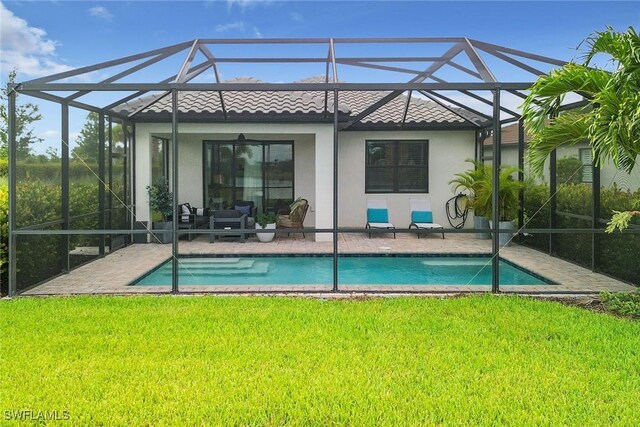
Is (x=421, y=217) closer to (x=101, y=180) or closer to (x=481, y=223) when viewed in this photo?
(x=481, y=223)

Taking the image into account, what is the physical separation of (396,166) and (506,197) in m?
3.59

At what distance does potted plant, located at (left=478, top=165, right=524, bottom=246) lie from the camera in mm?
11938

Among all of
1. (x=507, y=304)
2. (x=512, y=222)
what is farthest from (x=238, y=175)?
(x=507, y=304)

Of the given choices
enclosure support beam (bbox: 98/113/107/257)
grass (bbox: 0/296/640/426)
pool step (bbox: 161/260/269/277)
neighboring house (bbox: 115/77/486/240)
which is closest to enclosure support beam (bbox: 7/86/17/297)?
grass (bbox: 0/296/640/426)

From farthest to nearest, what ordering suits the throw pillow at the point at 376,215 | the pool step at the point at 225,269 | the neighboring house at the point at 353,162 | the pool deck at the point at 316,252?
the neighboring house at the point at 353,162
the throw pillow at the point at 376,215
the pool step at the point at 225,269
the pool deck at the point at 316,252

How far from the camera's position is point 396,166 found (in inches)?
584

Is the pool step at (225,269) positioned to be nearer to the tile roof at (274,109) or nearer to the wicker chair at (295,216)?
the wicker chair at (295,216)

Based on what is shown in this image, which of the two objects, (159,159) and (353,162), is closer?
(159,159)

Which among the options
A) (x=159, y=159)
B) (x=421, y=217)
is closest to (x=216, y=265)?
(x=159, y=159)

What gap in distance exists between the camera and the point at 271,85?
7.19 metres

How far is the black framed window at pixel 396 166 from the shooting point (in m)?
14.8

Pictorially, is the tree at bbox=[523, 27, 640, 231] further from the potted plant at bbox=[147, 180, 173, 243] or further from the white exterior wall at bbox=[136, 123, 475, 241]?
the potted plant at bbox=[147, 180, 173, 243]

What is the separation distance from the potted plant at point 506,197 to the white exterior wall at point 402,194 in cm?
210

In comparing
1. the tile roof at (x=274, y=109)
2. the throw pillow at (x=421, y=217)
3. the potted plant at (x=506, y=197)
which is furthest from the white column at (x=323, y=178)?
the potted plant at (x=506, y=197)
